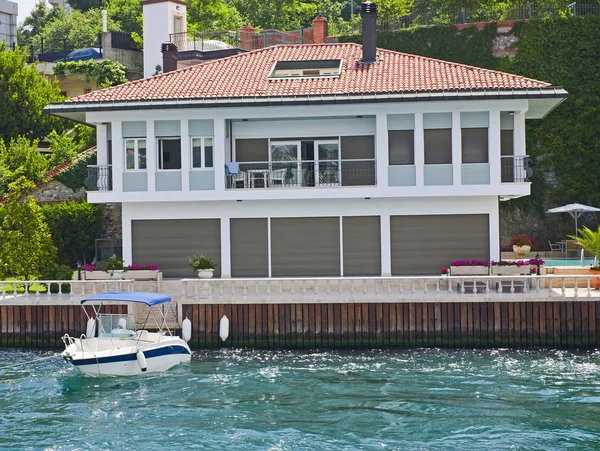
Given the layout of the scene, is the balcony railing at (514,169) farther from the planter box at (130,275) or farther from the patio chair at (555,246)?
the planter box at (130,275)

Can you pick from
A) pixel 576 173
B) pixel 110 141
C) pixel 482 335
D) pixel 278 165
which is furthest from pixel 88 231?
pixel 576 173

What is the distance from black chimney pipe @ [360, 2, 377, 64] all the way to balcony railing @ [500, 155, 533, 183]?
764 cm

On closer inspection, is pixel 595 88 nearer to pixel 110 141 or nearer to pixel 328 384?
pixel 110 141

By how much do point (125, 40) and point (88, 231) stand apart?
93.0 feet

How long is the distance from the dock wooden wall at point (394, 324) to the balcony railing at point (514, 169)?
6950 millimetres

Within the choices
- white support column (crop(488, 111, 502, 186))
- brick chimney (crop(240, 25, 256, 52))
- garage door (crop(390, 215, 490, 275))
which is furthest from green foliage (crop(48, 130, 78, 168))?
Result: white support column (crop(488, 111, 502, 186))

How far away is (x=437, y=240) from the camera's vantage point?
122 ft

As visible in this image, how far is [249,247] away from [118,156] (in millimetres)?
6351

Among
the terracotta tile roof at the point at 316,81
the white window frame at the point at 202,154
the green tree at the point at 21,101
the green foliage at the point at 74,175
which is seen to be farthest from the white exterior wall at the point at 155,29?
the white window frame at the point at 202,154

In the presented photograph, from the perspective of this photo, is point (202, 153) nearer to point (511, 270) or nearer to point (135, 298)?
point (135, 298)

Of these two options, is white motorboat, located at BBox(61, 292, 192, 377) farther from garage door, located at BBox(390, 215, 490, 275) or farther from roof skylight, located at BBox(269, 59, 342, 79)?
roof skylight, located at BBox(269, 59, 342, 79)

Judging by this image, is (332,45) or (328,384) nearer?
(328,384)

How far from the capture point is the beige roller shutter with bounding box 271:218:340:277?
3753cm

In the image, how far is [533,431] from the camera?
2153cm
